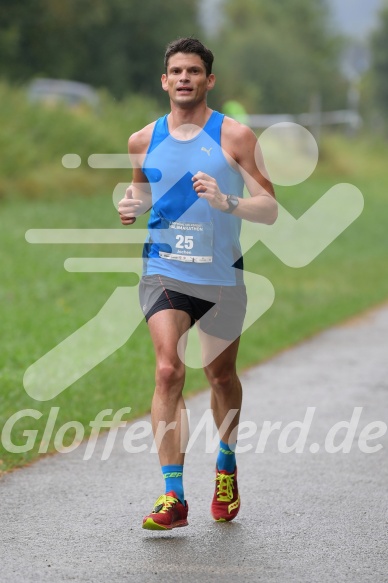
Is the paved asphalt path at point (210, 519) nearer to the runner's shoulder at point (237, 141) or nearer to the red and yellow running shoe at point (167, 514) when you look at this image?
the red and yellow running shoe at point (167, 514)

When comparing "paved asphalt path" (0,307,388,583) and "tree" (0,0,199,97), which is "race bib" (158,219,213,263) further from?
"tree" (0,0,199,97)

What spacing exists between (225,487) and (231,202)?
1.37 m

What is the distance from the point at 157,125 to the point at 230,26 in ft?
316

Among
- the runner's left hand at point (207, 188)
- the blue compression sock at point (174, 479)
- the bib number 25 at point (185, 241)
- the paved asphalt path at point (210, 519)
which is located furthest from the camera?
the bib number 25 at point (185, 241)

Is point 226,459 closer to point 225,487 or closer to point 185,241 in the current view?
point 225,487

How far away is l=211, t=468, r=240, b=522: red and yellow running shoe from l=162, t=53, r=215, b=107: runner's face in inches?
68.5

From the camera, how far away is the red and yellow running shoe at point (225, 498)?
6023 mm

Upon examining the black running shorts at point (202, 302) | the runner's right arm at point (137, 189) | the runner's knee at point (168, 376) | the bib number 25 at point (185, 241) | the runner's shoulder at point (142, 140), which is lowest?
the runner's knee at point (168, 376)

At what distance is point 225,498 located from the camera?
6070 mm

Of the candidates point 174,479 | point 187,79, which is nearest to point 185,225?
point 187,79

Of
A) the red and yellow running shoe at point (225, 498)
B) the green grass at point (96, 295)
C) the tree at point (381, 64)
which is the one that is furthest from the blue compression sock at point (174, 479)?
the tree at point (381, 64)

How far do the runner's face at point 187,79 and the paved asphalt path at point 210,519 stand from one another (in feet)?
6.27

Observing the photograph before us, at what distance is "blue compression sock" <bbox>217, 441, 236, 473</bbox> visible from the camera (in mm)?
6203

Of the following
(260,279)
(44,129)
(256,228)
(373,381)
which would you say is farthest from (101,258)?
(44,129)
